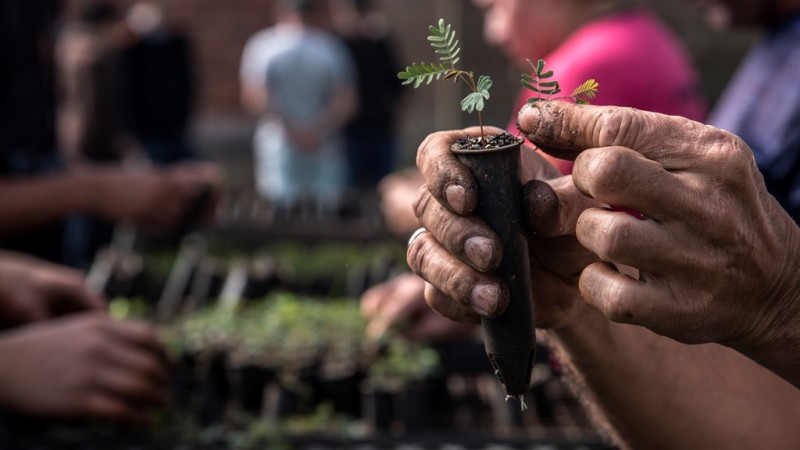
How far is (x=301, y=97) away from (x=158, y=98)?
1.31 m

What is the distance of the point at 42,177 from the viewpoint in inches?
137

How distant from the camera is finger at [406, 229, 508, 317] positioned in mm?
1279

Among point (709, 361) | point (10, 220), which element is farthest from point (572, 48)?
point (10, 220)

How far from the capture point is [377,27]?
9250 millimetres

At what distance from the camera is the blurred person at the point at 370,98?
900 cm

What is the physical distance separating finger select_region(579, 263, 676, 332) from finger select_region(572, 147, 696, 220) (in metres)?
0.09

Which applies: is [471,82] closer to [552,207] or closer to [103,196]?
[552,207]

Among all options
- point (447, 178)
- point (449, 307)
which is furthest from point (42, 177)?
point (447, 178)

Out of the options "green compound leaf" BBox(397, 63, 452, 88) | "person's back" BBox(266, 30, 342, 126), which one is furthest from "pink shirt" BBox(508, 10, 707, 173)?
"person's back" BBox(266, 30, 342, 126)

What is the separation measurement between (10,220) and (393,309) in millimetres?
1398

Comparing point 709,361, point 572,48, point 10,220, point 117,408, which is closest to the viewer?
point 709,361

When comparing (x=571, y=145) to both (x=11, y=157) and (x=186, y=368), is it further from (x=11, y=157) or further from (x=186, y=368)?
(x=11, y=157)

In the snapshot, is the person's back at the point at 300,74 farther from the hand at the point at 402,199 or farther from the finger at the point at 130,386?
the finger at the point at 130,386

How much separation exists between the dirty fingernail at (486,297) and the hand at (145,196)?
2569mm
